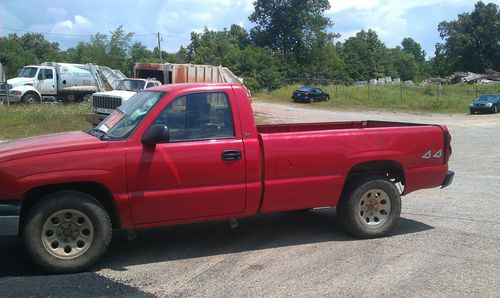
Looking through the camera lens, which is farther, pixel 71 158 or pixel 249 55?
pixel 249 55

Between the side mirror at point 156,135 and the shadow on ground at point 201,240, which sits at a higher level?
the side mirror at point 156,135

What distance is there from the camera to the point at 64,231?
16.8 ft

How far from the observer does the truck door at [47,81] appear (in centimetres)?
2851

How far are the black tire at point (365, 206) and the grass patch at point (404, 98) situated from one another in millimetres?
39622

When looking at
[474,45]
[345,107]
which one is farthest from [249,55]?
[474,45]

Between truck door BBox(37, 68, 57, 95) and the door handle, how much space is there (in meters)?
25.5

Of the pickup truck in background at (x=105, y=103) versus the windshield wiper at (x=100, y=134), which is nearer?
the windshield wiper at (x=100, y=134)

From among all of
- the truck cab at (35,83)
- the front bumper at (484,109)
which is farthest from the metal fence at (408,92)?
the truck cab at (35,83)

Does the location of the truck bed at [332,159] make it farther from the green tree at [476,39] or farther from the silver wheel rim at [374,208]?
the green tree at [476,39]

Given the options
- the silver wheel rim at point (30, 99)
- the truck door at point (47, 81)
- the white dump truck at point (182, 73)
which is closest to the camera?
the silver wheel rim at point (30, 99)

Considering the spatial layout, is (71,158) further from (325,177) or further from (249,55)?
A: (249,55)

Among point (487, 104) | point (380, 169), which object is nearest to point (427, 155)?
point (380, 169)

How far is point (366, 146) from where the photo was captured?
6.25 m

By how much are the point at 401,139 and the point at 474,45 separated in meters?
99.0
